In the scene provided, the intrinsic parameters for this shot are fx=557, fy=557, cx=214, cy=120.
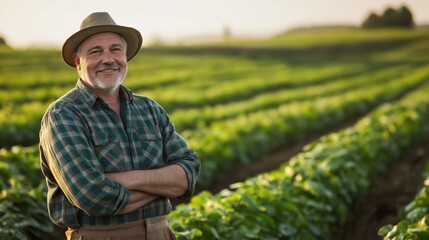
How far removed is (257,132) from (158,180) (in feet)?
30.0

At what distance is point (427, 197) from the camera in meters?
5.11

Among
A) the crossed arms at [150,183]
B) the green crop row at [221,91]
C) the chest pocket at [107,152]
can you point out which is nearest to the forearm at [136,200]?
the crossed arms at [150,183]

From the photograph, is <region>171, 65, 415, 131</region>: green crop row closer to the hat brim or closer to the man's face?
the hat brim

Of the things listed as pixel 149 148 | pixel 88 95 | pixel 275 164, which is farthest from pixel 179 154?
pixel 275 164

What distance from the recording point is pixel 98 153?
9.71 ft

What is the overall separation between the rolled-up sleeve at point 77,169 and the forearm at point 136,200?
7 cm

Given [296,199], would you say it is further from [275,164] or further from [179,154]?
[275,164]

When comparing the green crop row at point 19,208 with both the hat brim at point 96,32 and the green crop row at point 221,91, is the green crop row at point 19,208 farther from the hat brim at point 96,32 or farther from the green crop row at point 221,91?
the green crop row at point 221,91

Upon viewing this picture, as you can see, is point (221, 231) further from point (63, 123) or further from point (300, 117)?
point (300, 117)

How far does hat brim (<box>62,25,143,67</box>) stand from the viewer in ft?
9.92

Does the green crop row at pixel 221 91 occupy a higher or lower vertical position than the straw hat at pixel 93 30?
higher

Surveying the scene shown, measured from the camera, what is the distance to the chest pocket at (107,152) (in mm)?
2953

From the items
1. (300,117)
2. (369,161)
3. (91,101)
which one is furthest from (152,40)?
(91,101)

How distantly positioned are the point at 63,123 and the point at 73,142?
4.7 inches
